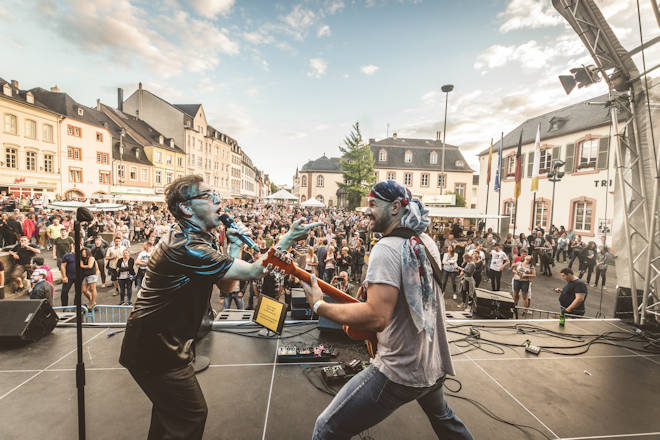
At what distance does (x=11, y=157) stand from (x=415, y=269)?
1420 inches

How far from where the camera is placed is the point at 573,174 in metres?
21.8

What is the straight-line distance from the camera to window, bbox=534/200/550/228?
23734mm

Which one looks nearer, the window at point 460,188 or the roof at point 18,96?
the roof at point 18,96

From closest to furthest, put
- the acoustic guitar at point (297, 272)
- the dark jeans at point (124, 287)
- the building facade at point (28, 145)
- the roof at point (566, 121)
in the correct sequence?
the acoustic guitar at point (297, 272), the dark jeans at point (124, 287), the roof at point (566, 121), the building facade at point (28, 145)

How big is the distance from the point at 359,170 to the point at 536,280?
28.1 meters

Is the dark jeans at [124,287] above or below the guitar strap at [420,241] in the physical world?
below

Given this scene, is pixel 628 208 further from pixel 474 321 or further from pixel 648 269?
pixel 474 321

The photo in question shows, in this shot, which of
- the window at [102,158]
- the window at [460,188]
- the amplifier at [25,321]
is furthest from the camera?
the window at [460,188]

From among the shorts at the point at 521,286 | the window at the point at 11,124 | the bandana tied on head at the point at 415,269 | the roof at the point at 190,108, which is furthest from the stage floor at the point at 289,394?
the roof at the point at 190,108

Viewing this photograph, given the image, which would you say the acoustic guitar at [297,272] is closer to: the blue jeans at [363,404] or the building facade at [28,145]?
the blue jeans at [363,404]

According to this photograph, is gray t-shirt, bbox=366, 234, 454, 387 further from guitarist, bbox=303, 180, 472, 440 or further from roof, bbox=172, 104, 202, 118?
roof, bbox=172, 104, 202, 118

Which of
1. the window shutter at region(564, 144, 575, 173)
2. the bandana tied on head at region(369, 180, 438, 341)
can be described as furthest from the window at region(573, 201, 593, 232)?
the bandana tied on head at region(369, 180, 438, 341)

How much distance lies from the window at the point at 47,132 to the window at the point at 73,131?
4.62 ft

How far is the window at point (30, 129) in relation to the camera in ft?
83.8
